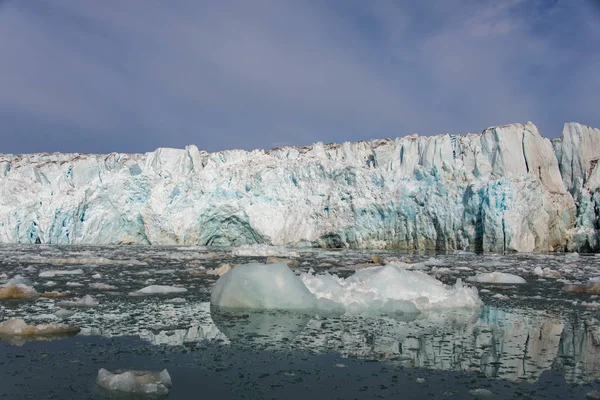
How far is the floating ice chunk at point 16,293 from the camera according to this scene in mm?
6812

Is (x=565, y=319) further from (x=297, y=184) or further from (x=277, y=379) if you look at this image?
(x=297, y=184)

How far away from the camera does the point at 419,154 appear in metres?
35.1

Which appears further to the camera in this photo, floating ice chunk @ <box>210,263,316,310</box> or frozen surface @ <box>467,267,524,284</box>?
frozen surface @ <box>467,267,524,284</box>

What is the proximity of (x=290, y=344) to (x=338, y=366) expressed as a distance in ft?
2.56

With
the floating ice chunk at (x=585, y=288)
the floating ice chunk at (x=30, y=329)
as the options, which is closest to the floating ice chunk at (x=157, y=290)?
the floating ice chunk at (x=30, y=329)

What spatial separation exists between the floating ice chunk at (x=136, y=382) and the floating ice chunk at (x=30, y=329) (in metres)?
1.73

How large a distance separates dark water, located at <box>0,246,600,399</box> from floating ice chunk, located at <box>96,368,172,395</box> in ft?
0.25

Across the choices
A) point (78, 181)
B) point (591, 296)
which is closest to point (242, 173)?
point (78, 181)

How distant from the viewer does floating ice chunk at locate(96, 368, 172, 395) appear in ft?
9.79

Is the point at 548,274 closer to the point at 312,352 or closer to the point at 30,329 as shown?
the point at 312,352

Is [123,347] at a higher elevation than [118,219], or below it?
below

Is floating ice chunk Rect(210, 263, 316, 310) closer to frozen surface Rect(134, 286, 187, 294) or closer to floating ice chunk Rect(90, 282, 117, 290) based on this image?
frozen surface Rect(134, 286, 187, 294)

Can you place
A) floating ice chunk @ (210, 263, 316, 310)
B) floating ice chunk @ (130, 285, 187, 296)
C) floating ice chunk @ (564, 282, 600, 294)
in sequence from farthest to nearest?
floating ice chunk @ (564, 282, 600, 294), floating ice chunk @ (130, 285, 187, 296), floating ice chunk @ (210, 263, 316, 310)

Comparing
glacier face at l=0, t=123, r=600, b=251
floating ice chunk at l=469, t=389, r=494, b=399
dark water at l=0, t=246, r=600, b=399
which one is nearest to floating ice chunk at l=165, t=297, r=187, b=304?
dark water at l=0, t=246, r=600, b=399
